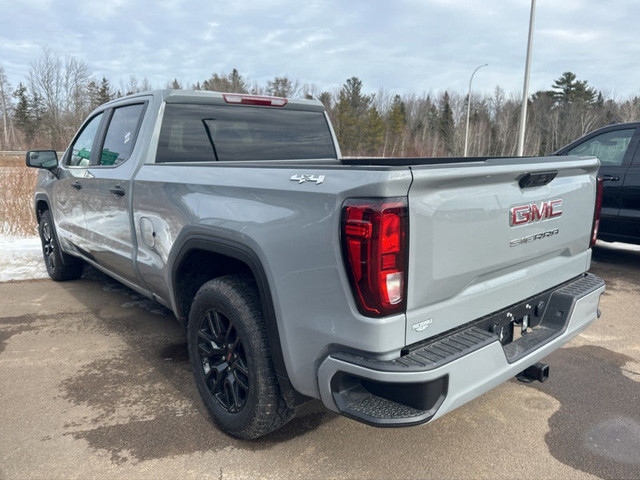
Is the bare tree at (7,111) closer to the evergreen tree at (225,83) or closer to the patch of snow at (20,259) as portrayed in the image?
the evergreen tree at (225,83)

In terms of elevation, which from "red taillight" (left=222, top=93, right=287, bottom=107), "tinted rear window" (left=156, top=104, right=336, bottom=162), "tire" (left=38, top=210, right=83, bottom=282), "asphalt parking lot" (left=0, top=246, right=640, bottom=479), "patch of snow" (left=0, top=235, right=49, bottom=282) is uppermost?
"red taillight" (left=222, top=93, right=287, bottom=107)

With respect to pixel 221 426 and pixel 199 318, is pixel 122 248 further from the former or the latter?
pixel 221 426

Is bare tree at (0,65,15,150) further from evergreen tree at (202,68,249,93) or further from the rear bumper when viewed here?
the rear bumper

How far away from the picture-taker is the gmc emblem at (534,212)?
7.48ft

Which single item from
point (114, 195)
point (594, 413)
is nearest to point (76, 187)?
point (114, 195)

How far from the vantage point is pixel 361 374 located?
187cm

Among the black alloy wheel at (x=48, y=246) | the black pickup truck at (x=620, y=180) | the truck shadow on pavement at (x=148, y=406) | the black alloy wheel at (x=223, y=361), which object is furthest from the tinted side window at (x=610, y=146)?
the black alloy wheel at (x=48, y=246)

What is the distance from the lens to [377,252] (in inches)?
71.8

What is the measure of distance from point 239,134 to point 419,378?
8.37 ft

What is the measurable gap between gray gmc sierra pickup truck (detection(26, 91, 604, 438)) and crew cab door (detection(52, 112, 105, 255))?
3.45ft

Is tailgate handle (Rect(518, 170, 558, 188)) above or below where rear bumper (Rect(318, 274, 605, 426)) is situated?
above

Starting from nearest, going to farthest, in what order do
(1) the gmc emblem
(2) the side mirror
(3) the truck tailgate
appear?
(3) the truck tailgate
(1) the gmc emblem
(2) the side mirror

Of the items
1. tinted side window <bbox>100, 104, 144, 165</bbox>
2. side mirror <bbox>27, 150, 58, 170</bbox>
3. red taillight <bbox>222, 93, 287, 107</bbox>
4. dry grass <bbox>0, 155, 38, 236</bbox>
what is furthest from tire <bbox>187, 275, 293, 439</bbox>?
dry grass <bbox>0, 155, 38, 236</bbox>

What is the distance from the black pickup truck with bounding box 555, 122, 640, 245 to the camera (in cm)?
598
